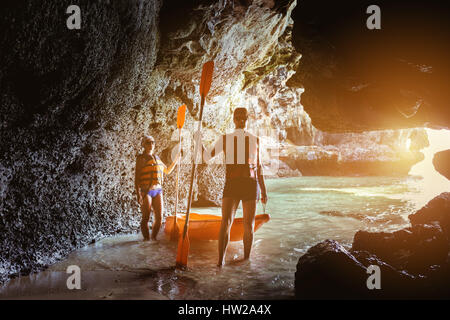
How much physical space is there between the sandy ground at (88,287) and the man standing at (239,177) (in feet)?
3.56

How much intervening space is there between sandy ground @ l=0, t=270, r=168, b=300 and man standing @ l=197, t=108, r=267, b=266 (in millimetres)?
1084

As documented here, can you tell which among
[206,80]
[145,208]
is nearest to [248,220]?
[145,208]

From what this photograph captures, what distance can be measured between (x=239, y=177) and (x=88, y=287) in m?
2.06

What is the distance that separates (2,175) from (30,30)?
154 centimetres

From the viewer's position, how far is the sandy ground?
8.87 ft

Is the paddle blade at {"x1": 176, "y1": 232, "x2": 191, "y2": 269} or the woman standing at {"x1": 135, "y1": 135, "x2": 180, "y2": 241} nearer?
the paddle blade at {"x1": 176, "y1": 232, "x2": 191, "y2": 269}

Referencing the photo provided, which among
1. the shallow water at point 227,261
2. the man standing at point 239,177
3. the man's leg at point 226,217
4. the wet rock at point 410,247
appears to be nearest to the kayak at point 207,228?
the shallow water at point 227,261

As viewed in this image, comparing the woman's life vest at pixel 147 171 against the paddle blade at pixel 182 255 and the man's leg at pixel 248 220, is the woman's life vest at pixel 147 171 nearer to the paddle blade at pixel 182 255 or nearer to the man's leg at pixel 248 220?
the paddle blade at pixel 182 255

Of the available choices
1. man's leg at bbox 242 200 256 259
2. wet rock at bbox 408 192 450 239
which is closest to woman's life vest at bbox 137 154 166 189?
man's leg at bbox 242 200 256 259

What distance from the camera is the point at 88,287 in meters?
2.91

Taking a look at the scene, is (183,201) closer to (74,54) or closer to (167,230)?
(167,230)

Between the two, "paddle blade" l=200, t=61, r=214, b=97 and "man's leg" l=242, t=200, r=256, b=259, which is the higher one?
"paddle blade" l=200, t=61, r=214, b=97

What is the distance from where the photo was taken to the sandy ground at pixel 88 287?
8.87 feet

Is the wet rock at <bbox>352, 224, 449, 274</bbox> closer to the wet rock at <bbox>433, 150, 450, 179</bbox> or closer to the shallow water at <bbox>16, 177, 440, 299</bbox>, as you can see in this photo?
the shallow water at <bbox>16, 177, 440, 299</bbox>
